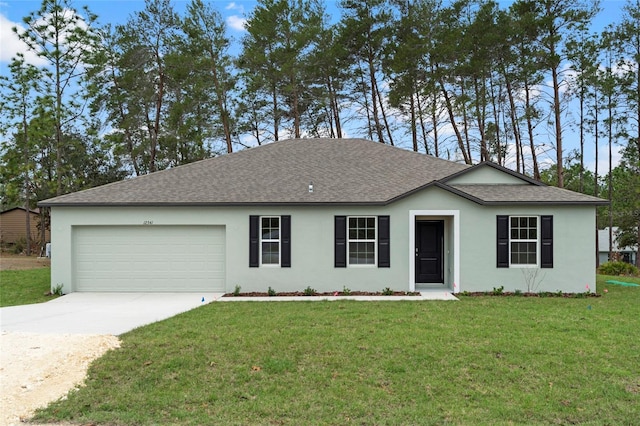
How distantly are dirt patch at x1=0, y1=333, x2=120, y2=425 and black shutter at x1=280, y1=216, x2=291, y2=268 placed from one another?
5.70 metres

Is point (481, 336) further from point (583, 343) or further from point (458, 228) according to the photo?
point (458, 228)

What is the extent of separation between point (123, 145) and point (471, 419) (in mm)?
26417

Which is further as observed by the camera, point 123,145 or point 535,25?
point 123,145

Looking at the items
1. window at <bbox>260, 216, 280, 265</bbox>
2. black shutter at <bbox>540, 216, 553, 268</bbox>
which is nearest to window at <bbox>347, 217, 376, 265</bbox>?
window at <bbox>260, 216, 280, 265</bbox>

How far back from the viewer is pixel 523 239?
39.0 feet

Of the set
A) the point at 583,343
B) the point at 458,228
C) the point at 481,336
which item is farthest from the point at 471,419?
the point at 458,228

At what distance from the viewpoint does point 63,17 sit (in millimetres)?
22969

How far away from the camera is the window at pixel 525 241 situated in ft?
38.4

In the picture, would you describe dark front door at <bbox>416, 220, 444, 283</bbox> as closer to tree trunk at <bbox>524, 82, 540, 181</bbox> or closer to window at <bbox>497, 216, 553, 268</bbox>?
window at <bbox>497, 216, 553, 268</bbox>

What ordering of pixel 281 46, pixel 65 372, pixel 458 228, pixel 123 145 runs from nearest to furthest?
pixel 65 372 < pixel 458 228 < pixel 281 46 < pixel 123 145

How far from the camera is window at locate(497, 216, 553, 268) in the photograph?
11703mm

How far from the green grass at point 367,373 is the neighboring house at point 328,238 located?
3.64 metres

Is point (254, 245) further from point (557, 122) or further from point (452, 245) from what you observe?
point (557, 122)

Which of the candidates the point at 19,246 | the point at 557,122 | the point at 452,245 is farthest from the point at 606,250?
the point at 19,246
